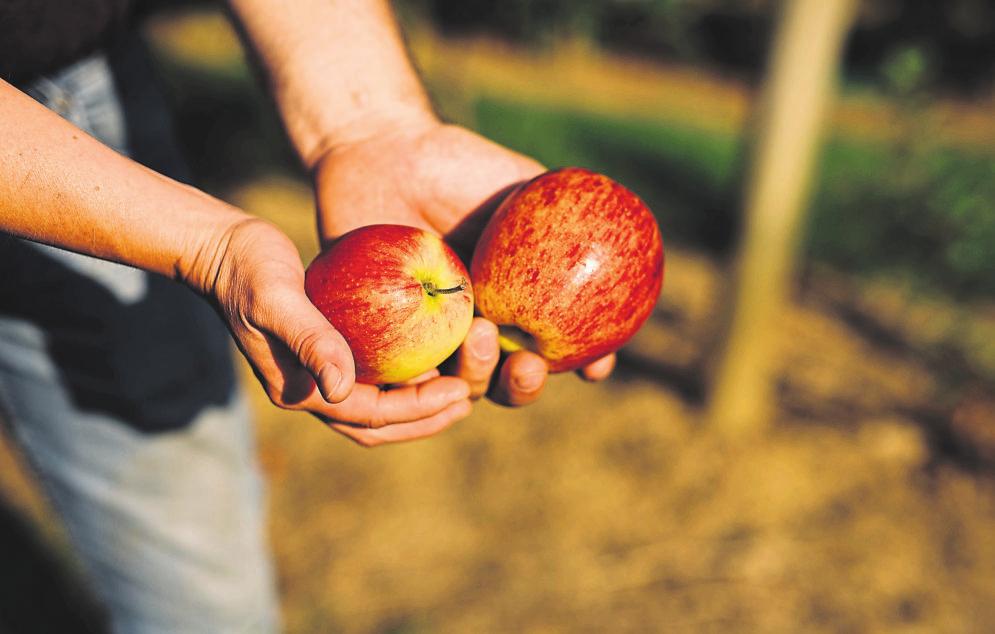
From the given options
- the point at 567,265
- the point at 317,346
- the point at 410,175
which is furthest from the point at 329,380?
the point at 410,175

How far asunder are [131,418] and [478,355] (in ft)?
2.59

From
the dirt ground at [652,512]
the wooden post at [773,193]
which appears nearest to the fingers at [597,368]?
the dirt ground at [652,512]

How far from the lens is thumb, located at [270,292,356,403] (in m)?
1.08

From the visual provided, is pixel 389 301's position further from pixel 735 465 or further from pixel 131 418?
pixel 735 465

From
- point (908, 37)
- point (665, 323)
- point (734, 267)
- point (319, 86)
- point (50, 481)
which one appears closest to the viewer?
point (319, 86)

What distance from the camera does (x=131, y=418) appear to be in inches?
66.3

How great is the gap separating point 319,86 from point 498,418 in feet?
7.01

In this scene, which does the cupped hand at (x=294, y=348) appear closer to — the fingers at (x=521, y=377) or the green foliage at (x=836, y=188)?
the fingers at (x=521, y=377)

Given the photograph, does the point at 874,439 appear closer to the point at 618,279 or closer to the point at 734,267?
the point at 734,267

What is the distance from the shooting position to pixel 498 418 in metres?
3.53

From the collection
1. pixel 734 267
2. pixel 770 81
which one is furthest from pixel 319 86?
pixel 734 267

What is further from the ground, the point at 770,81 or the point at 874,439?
the point at 770,81

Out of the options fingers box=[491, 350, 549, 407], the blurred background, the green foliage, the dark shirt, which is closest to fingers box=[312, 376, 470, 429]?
fingers box=[491, 350, 549, 407]

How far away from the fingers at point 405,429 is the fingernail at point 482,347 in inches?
3.3
